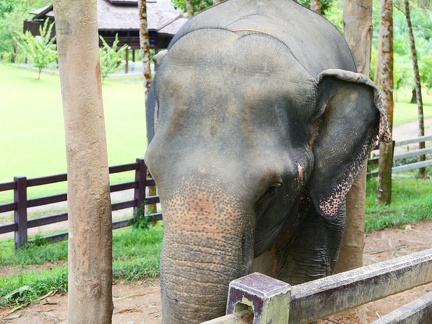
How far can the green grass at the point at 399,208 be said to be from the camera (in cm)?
865

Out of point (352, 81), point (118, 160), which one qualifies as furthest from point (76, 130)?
point (118, 160)

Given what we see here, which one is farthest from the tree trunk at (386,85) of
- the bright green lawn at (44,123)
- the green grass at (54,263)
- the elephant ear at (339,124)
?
the bright green lawn at (44,123)

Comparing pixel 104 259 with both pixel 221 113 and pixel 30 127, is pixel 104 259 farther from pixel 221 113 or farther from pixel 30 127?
pixel 30 127

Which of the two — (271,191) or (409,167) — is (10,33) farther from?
(271,191)

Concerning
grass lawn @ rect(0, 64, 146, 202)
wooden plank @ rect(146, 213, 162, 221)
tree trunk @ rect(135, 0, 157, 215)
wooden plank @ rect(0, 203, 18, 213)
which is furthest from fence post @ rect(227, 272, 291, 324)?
grass lawn @ rect(0, 64, 146, 202)

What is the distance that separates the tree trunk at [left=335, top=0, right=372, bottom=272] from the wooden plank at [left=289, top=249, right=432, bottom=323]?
2633 millimetres

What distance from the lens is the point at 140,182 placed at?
996 centimetres

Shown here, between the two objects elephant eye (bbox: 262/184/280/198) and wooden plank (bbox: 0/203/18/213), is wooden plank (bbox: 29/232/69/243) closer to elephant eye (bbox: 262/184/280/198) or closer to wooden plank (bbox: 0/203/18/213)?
wooden plank (bbox: 0/203/18/213)

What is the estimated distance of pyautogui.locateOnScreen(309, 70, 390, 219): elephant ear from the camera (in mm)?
3689

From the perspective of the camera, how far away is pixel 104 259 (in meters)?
3.76

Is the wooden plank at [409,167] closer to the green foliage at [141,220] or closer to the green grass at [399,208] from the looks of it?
the green grass at [399,208]

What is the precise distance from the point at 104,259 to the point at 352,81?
1.70 meters

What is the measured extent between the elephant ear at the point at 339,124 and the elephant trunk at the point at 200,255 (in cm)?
85

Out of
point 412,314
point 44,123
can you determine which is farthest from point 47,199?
point 44,123
